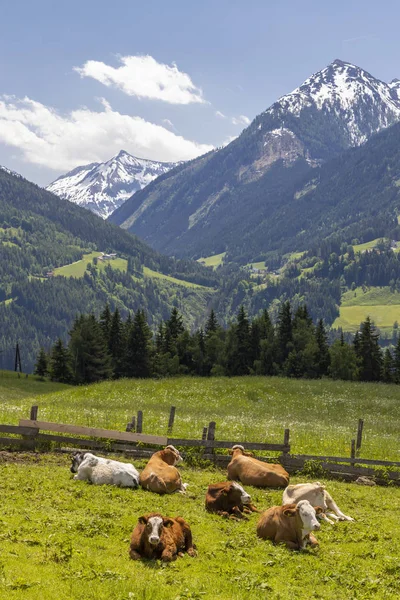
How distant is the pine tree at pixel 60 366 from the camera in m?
90.6

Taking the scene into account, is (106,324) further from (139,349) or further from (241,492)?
(241,492)

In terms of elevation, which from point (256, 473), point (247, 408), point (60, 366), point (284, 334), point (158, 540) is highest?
point (284, 334)

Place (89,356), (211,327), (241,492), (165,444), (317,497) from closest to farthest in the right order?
1. (241,492)
2. (317,497)
3. (165,444)
4. (89,356)
5. (211,327)

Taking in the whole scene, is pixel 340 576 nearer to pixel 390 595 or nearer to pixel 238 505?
pixel 390 595

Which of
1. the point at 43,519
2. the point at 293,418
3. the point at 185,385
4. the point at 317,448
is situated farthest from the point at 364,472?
the point at 185,385

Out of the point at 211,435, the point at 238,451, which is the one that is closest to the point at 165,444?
the point at 211,435

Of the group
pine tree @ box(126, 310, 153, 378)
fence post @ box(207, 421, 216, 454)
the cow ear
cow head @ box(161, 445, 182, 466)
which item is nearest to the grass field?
the cow ear

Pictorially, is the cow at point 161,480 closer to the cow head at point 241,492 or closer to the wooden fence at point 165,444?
the cow head at point 241,492

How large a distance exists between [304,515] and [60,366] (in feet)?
262

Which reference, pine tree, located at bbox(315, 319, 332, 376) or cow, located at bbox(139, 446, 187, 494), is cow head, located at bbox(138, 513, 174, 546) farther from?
pine tree, located at bbox(315, 319, 332, 376)

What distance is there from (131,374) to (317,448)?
6668 centimetres

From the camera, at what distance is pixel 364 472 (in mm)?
25734

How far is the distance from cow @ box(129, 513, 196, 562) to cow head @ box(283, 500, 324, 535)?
3.26 metres

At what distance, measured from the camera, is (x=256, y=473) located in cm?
2327
